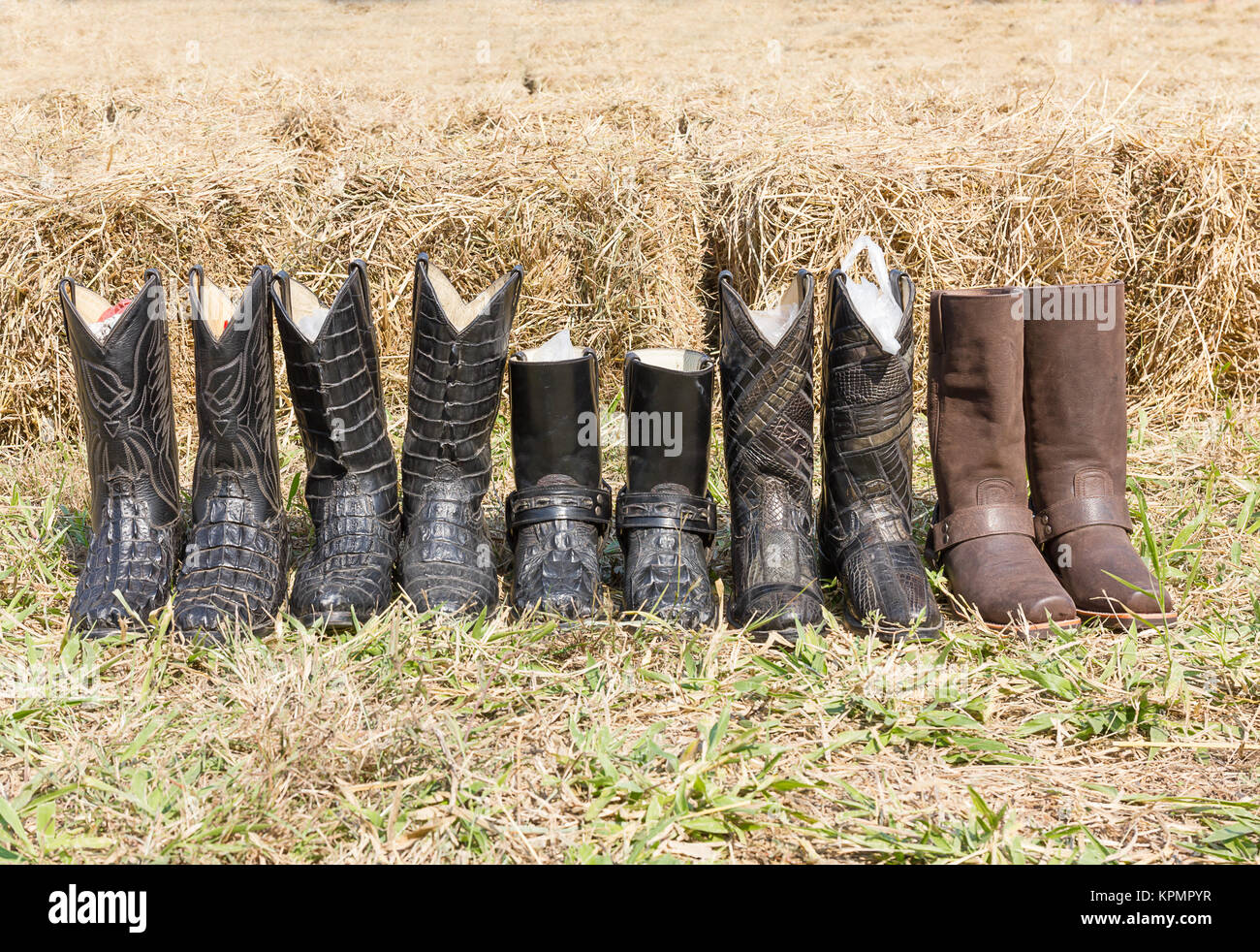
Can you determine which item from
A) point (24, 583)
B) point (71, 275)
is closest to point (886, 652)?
point (24, 583)

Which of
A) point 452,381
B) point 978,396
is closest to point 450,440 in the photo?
point 452,381

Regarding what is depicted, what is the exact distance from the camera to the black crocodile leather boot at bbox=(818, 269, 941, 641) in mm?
2162

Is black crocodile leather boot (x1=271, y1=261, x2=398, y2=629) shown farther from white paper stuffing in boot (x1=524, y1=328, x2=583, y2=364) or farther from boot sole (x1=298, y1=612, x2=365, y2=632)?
white paper stuffing in boot (x1=524, y1=328, x2=583, y2=364)

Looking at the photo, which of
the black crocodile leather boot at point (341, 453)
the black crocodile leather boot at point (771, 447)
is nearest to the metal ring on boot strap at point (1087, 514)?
the black crocodile leather boot at point (771, 447)

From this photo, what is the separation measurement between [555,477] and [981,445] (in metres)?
1.04

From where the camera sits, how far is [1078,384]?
233cm

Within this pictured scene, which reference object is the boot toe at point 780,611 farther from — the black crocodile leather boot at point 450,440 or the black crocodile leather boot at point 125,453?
the black crocodile leather boot at point 125,453

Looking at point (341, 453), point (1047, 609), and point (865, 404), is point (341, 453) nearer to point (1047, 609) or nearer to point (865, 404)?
point (865, 404)

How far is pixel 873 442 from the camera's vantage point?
2.29m

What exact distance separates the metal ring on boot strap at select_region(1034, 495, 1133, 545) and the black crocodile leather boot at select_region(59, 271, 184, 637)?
6.95 ft

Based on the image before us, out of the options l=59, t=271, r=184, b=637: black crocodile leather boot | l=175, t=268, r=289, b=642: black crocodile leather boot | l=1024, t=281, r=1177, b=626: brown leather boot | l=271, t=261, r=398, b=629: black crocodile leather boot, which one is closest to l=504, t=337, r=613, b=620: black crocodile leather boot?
l=271, t=261, r=398, b=629: black crocodile leather boot

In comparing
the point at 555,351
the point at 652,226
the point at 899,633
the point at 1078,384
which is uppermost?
the point at 652,226

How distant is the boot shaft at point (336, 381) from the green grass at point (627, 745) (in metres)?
0.40

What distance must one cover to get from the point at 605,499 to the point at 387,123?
2.47 metres
